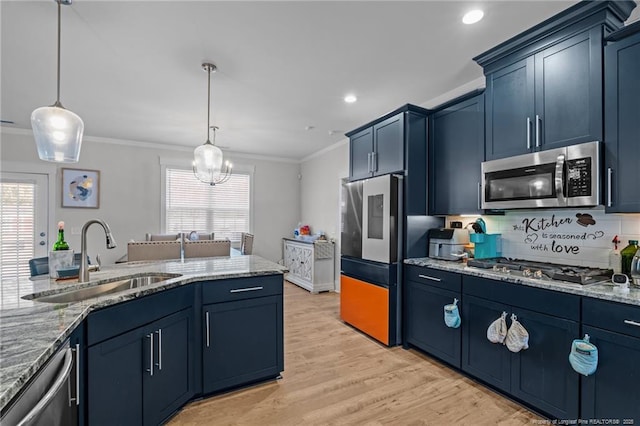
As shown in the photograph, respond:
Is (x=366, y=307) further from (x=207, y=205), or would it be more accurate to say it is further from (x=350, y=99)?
(x=207, y=205)

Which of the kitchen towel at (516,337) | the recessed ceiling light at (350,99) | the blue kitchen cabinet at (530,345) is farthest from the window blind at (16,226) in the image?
the kitchen towel at (516,337)

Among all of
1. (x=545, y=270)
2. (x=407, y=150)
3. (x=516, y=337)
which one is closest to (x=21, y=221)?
(x=407, y=150)

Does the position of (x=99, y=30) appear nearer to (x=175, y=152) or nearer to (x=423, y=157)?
(x=423, y=157)

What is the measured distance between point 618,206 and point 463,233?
1.26 metres

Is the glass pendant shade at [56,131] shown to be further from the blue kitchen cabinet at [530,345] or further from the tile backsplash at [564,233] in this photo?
the tile backsplash at [564,233]

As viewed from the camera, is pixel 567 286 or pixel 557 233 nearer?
pixel 567 286

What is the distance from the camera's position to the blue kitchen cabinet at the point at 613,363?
1573 millimetres

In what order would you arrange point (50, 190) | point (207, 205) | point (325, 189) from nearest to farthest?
point (50, 190)
point (325, 189)
point (207, 205)

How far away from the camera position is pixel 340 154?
5.46m

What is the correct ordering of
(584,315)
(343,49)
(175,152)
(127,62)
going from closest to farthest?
(584,315) < (343,49) < (127,62) < (175,152)

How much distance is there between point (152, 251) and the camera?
3.23m

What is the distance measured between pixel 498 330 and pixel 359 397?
3.70 feet

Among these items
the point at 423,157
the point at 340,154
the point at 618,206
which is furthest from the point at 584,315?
the point at 340,154

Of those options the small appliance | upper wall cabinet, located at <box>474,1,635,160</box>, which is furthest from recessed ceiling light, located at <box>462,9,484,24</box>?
the small appliance
